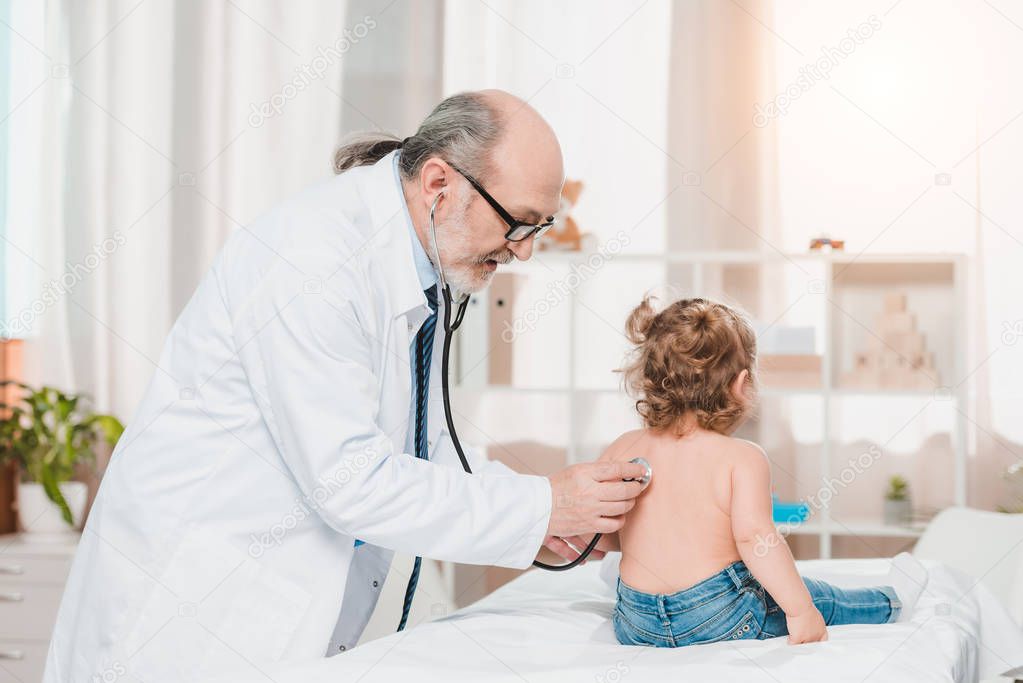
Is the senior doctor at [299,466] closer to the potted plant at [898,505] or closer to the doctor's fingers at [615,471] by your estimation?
the doctor's fingers at [615,471]

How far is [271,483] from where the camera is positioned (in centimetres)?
131

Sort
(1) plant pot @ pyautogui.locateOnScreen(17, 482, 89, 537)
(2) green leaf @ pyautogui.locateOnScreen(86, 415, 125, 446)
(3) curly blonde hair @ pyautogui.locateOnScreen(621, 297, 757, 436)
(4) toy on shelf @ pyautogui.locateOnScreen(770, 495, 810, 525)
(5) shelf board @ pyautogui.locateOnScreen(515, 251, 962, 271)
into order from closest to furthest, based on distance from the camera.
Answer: (3) curly blonde hair @ pyautogui.locateOnScreen(621, 297, 757, 436), (4) toy on shelf @ pyautogui.locateOnScreen(770, 495, 810, 525), (5) shelf board @ pyautogui.locateOnScreen(515, 251, 962, 271), (1) plant pot @ pyautogui.locateOnScreen(17, 482, 89, 537), (2) green leaf @ pyautogui.locateOnScreen(86, 415, 125, 446)

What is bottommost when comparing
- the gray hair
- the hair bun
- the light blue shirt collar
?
the hair bun

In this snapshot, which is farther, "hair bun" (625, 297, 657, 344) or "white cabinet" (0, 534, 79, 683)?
"white cabinet" (0, 534, 79, 683)

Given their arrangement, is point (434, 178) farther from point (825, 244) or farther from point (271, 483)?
point (825, 244)

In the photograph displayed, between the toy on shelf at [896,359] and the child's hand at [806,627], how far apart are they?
1851mm

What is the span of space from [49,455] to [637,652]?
2476 mm

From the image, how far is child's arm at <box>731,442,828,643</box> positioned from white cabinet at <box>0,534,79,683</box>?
86.2 inches

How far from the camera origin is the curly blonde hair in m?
1.56

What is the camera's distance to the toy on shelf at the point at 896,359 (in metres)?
3.04

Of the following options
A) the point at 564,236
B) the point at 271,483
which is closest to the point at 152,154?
the point at 564,236

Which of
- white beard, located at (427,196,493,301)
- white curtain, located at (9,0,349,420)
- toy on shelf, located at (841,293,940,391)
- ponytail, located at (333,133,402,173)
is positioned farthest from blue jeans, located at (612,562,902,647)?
white curtain, located at (9,0,349,420)

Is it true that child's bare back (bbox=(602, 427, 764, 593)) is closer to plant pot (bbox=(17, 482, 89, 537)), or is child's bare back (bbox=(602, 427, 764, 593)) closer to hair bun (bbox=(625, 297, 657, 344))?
hair bun (bbox=(625, 297, 657, 344))

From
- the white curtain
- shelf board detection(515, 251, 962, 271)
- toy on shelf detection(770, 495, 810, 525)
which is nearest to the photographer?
toy on shelf detection(770, 495, 810, 525)
